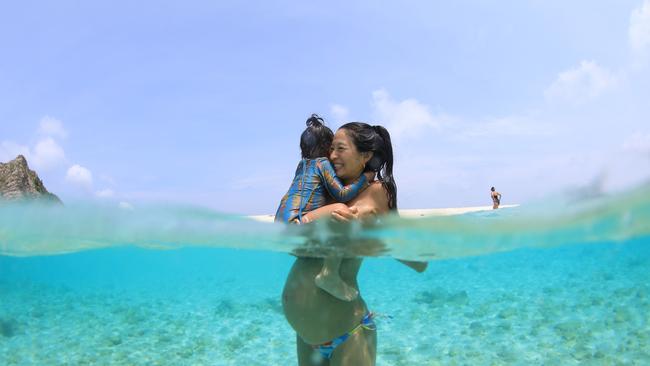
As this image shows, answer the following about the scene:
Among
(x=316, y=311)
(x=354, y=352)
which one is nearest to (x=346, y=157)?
(x=316, y=311)

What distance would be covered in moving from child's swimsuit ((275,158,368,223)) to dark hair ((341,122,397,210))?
17 centimetres

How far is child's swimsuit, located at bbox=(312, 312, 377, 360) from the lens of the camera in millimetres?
3617

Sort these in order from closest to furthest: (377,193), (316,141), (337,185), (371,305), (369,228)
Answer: (337,185)
(377,193)
(316,141)
(369,228)
(371,305)

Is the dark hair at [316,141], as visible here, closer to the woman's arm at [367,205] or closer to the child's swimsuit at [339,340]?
the woman's arm at [367,205]

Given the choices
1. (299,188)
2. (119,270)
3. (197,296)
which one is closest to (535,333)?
(299,188)

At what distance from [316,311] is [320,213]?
788 millimetres

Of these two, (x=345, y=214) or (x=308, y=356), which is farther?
(x=308, y=356)

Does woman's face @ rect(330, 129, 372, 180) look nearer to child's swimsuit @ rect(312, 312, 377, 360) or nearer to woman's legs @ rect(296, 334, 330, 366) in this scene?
child's swimsuit @ rect(312, 312, 377, 360)

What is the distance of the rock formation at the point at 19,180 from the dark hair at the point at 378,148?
1756 centimetres

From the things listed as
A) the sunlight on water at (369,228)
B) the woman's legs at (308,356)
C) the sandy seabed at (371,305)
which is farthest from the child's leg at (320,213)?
the sandy seabed at (371,305)

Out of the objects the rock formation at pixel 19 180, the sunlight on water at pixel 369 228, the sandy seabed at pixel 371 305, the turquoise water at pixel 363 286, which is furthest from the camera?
the rock formation at pixel 19 180

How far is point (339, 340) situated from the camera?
3.62 m

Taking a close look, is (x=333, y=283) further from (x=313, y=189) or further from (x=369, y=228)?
(x=369, y=228)

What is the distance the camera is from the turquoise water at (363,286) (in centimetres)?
645
